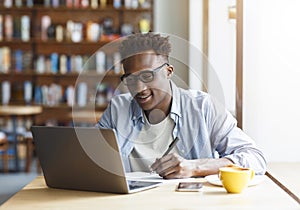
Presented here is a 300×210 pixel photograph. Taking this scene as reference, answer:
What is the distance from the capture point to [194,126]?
202cm

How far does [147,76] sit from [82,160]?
407mm

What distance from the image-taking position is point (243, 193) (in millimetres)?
1487

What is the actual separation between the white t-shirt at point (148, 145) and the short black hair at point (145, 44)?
301 mm

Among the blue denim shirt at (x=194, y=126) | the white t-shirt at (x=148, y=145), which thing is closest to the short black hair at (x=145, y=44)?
the blue denim shirt at (x=194, y=126)

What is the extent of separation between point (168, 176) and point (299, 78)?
0.80 meters

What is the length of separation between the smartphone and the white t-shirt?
0.30 metres

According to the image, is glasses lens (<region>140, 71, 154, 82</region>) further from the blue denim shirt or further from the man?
the blue denim shirt

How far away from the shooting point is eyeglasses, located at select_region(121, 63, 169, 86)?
1.72m

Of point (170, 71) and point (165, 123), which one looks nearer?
point (170, 71)

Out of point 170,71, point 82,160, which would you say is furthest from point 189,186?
point 170,71

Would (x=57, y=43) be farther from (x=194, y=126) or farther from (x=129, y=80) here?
(x=129, y=80)

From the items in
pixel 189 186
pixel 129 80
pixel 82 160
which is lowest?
pixel 189 186

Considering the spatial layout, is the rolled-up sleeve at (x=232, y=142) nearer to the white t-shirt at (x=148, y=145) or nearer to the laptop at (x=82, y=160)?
the white t-shirt at (x=148, y=145)

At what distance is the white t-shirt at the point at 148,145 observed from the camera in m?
1.90
